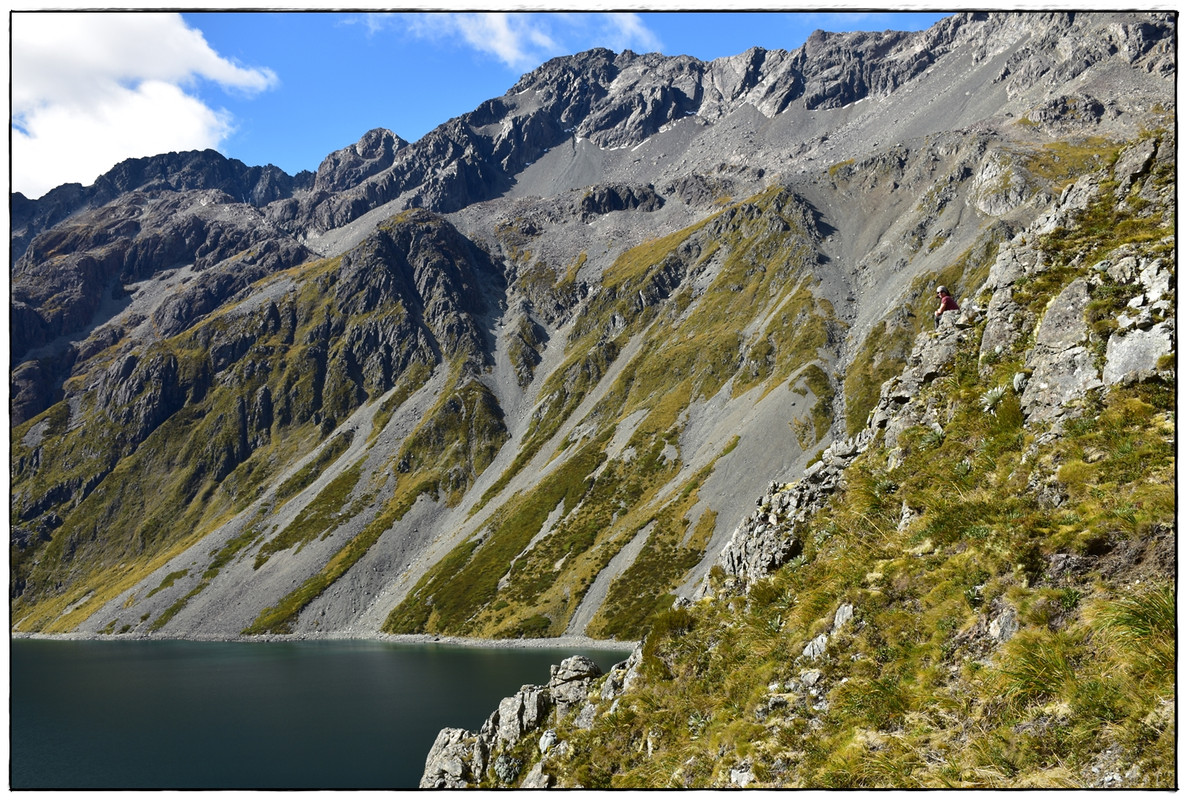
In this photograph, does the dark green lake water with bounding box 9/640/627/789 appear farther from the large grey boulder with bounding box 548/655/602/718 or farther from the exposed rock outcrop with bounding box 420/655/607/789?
the large grey boulder with bounding box 548/655/602/718

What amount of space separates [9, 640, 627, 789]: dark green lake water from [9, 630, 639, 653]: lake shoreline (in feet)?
11.3

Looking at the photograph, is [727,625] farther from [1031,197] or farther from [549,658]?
[1031,197]

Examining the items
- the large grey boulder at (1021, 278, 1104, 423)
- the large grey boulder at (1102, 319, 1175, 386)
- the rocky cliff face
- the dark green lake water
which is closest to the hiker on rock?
the rocky cliff face

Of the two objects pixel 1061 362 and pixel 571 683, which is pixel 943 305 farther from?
pixel 571 683

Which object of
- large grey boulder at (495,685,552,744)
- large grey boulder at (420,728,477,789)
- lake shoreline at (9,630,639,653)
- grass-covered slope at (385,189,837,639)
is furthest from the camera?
grass-covered slope at (385,189,837,639)

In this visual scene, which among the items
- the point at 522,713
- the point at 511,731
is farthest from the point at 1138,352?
the point at 511,731

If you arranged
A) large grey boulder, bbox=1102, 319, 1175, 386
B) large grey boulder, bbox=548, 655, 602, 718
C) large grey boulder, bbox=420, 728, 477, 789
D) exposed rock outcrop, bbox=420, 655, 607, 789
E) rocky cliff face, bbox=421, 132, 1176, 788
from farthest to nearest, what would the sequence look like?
large grey boulder, bbox=420, 728, 477, 789 → large grey boulder, bbox=548, 655, 602, 718 → exposed rock outcrop, bbox=420, 655, 607, 789 → large grey boulder, bbox=1102, 319, 1175, 386 → rocky cliff face, bbox=421, 132, 1176, 788

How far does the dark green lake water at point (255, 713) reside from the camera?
54.4 metres

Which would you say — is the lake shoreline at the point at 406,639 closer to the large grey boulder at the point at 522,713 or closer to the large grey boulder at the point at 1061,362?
the large grey boulder at the point at 522,713

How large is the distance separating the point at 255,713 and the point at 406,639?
56.3m

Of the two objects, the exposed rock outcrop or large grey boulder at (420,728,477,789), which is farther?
large grey boulder at (420,728,477,789)

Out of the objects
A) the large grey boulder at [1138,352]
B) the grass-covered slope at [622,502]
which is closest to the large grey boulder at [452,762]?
the large grey boulder at [1138,352]

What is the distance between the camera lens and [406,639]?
12825 cm

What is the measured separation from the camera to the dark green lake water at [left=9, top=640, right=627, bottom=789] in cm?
5444
